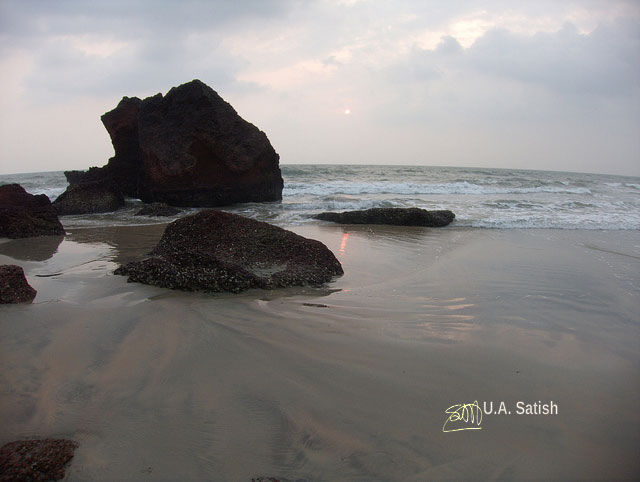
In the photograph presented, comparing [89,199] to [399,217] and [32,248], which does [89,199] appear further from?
[399,217]

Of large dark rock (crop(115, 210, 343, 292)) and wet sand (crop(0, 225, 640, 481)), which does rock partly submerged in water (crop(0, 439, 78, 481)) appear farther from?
large dark rock (crop(115, 210, 343, 292))

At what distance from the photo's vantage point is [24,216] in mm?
6848

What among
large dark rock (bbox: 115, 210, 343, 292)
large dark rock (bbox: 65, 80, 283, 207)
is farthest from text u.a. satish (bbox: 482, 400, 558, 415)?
large dark rock (bbox: 65, 80, 283, 207)

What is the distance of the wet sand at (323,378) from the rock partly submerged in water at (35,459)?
0.05 m

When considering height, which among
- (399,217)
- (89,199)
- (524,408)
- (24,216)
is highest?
(89,199)

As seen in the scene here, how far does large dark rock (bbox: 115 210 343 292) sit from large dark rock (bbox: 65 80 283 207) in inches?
297

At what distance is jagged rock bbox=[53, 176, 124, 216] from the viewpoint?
10.5 metres

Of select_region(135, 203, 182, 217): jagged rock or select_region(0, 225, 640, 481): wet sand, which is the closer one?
select_region(0, 225, 640, 481): wet sand

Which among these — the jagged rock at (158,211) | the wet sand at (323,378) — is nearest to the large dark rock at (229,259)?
the wet sand at (323,378)

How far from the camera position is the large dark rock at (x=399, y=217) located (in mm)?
8688

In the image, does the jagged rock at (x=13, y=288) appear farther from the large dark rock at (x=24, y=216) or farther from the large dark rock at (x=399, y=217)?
the large dark rock at (x=399, y=217)

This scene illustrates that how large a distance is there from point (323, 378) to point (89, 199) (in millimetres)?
10823

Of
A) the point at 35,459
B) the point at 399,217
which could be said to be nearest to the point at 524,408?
the point at 35,459
